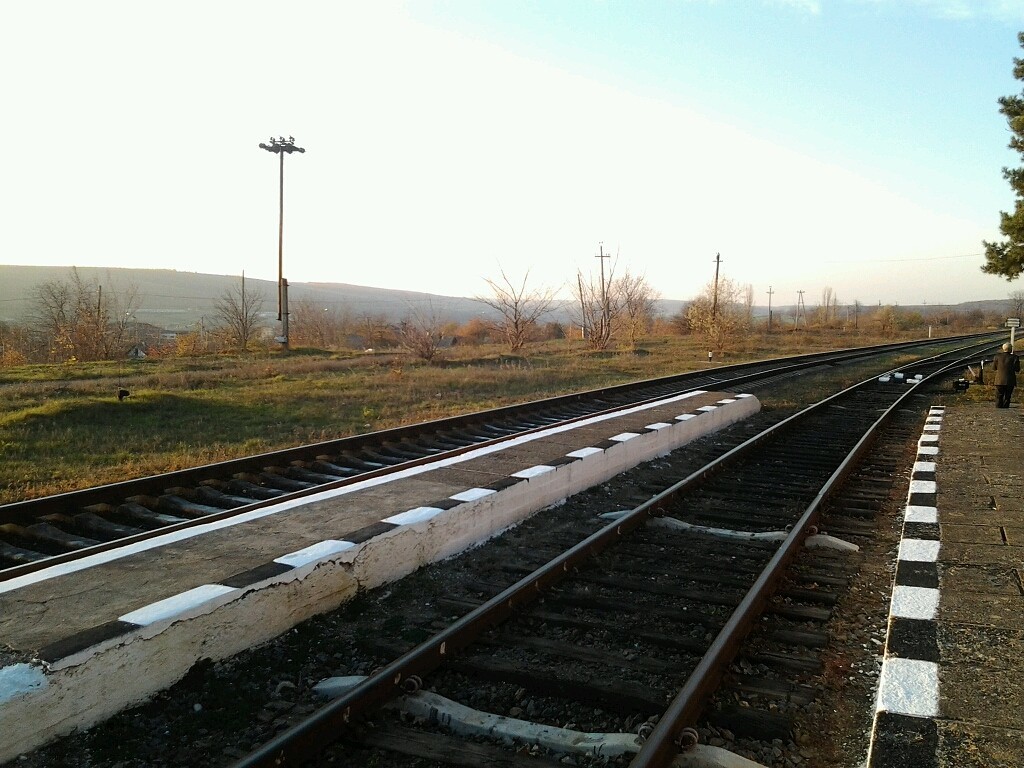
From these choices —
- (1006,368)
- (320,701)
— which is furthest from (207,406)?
(1006,368)

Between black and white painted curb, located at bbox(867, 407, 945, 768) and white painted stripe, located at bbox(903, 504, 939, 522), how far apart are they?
2 centimetres

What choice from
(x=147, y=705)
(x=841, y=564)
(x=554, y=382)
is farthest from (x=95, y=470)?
(x=554, y=382)

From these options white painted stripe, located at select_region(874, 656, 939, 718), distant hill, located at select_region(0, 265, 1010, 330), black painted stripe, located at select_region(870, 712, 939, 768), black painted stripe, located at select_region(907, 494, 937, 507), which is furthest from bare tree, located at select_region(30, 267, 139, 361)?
distant hill, located at select_region(0, 265, 1010, 330)

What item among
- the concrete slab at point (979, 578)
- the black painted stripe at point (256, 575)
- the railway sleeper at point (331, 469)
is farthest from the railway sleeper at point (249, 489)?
the concrete slab at point (979, 578)

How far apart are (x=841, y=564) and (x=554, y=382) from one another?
15366 millimetres

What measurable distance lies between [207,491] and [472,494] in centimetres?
296

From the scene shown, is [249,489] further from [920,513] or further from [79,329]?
[79,329]

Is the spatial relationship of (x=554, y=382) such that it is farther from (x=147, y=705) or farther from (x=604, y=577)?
(x=147, y=705)

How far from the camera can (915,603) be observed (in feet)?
15.4

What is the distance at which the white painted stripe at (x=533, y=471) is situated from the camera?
23.6 feet

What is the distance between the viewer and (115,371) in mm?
23219

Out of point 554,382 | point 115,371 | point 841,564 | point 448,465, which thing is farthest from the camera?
point 115,371

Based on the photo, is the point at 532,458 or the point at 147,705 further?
the point at 532,458

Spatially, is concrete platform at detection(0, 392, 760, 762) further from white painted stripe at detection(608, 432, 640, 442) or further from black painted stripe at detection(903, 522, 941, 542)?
black painted stripe at detection(903, 522, 941, 542)
